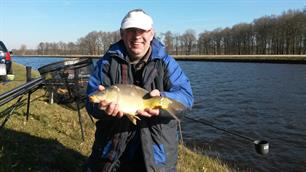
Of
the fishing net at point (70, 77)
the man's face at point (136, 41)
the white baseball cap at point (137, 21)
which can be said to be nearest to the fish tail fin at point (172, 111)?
the man's face at point (136, 41)

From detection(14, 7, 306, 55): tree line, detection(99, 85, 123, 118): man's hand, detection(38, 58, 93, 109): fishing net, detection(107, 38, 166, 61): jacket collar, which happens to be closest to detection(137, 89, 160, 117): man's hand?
detection(99, 85, 123, 118): man's hand

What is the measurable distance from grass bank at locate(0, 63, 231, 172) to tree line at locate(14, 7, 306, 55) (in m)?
44.1

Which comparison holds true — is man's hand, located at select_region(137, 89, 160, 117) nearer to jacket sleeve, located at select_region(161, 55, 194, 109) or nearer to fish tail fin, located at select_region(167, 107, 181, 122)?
fish tail fin, located at select_region(167, 107, 181, 122)

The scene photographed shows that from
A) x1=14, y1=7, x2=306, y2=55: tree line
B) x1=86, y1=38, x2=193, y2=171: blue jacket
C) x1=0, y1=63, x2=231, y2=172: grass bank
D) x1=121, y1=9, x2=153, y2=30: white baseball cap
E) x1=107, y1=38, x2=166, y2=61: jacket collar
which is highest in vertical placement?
x1=14, y1=7, x2=306, y2=55: tree line

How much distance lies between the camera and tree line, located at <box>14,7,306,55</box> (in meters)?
89.4

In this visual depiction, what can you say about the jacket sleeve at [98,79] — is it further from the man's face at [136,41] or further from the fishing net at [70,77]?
the fishing net at [70,77]

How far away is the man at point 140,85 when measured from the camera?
11.6 feet

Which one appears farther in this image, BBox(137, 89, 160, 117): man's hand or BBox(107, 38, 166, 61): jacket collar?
BBox(107, 38, 166, 61): jacket collar

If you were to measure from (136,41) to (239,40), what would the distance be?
117 metres

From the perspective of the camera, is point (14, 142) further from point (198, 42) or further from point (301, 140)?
point (198, 42)

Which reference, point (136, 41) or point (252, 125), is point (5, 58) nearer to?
point (252, 125)

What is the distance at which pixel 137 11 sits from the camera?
363cm

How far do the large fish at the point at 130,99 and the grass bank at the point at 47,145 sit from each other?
2.64m

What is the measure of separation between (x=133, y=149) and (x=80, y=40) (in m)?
166
